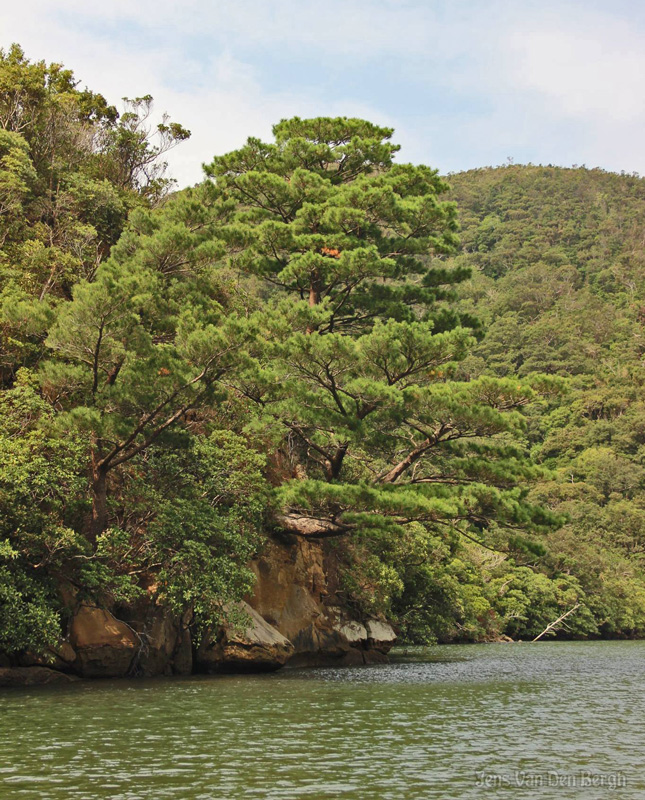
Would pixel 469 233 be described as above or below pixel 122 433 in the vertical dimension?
above

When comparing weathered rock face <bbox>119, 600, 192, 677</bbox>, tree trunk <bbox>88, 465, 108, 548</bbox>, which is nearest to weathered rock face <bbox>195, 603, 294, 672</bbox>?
weathered rock face <bbox>119, 600, 192, 677</bbox>

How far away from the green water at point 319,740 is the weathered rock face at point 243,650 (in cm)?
135

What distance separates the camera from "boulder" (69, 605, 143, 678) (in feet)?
53.2

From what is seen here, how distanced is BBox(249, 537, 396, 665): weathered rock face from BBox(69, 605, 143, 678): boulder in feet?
12.2

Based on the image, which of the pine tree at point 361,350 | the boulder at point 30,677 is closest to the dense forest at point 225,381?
the pine tree at point 361,350

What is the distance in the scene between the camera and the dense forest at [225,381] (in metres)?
15.4

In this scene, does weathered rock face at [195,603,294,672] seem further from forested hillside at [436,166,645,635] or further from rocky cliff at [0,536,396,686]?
forested hillside at [436,166,645,635]

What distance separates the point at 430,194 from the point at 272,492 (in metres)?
9.04

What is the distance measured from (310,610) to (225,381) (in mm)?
6488

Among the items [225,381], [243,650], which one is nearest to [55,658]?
[243,650]

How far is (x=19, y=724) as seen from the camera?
10773 millimetres

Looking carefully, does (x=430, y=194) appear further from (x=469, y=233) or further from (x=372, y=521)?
(x=469, y=233)

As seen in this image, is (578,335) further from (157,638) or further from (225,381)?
(157,638)

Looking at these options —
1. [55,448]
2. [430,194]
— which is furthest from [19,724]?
[430,194]
